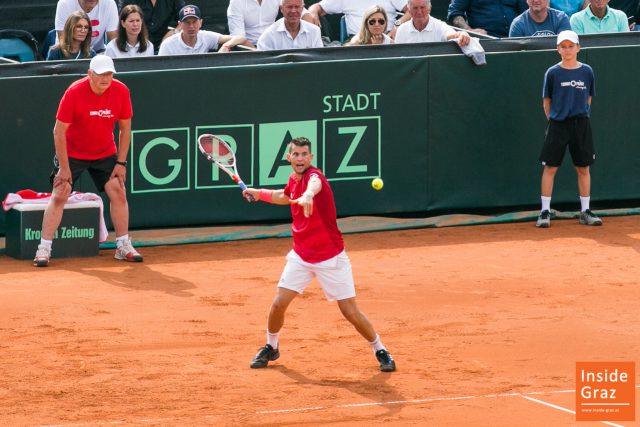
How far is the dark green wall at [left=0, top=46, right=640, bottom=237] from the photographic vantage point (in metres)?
13.0

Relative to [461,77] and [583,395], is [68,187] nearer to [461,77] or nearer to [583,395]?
[461,77]

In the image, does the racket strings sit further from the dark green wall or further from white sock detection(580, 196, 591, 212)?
white sock detection(580, 196, 591, 212)

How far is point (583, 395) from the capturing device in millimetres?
8289

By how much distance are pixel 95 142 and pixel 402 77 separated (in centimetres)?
356

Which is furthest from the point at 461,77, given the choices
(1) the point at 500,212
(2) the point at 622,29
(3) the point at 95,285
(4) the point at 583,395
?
(4) the point at 583,395

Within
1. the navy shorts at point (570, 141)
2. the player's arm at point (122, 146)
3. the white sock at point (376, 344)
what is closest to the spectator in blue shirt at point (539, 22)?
the navy shorts at point (570, 141)

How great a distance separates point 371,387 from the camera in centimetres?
851

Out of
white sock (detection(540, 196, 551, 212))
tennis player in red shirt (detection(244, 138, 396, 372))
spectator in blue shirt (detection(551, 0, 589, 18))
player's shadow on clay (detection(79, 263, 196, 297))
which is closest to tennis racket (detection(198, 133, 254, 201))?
tennis player in red shirt (detection(244, 138, 396, 372))

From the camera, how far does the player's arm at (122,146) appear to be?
12.0 m

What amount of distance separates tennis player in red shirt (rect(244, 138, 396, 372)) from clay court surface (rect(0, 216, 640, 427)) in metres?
0.37

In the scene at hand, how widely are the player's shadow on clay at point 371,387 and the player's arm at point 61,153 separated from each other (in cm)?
378

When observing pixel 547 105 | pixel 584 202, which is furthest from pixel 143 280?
pixel 584 202

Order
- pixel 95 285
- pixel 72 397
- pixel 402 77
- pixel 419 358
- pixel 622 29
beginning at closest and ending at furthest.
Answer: pixel 72 397 → pixel 419 358 → pixel 95 285 → pixel 402 77 → pixel 622 29

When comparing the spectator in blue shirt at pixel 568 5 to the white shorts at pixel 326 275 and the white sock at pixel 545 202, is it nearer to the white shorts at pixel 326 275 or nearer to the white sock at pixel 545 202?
the white sock at pixel 545 202
